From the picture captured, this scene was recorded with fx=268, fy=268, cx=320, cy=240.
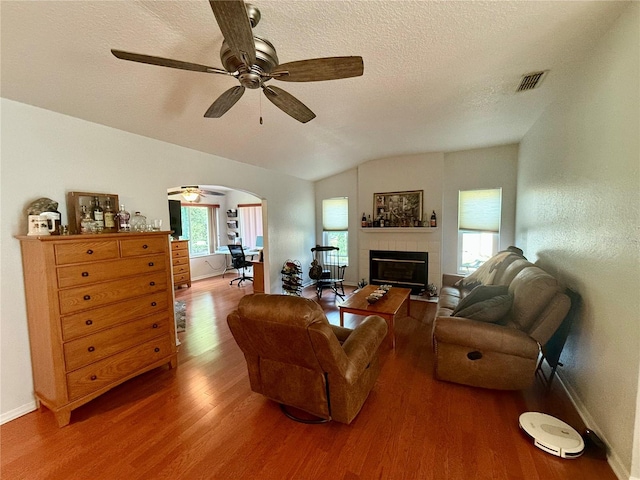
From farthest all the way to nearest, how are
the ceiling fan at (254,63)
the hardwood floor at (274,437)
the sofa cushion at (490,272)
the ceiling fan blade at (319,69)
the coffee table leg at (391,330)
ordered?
the sofa cushion at (490,272), the coffee table leg at (391,330), the hardwood floor at (274,437), the ceiling fan blade at (319,69), the ceiling fan at (254,63)

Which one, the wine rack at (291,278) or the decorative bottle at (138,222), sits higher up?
the decorative bottle at (138,222)

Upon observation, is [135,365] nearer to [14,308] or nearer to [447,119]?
[14,308]

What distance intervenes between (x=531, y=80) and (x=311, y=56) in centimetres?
208

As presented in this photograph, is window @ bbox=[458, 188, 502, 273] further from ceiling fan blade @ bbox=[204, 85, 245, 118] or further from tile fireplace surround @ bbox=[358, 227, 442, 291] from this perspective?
ceiling fan blade @ bbox=[204, 85, 245, 118]

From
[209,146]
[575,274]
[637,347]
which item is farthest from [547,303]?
[209,146]

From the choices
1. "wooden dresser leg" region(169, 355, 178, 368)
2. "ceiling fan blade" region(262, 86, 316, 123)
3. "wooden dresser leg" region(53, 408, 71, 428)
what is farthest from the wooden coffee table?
"wooden dresser leg" region(53, 408, 71, 428)

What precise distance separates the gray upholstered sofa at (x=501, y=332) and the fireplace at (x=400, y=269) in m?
2.72

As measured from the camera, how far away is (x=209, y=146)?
3.59 m

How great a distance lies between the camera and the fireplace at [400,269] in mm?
5383

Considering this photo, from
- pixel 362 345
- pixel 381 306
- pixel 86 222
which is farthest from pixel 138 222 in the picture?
pixel 381 306

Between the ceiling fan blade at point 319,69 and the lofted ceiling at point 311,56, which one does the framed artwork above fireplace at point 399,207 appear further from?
the ceiling fan blade at point 319,69

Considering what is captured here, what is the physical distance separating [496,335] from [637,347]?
85 cm

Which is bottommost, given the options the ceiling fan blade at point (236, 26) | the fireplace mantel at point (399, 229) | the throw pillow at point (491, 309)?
the throw pillow at point (491, 309)

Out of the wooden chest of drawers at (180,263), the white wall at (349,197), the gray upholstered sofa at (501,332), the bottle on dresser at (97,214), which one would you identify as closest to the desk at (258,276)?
the white wall at (349,197)
